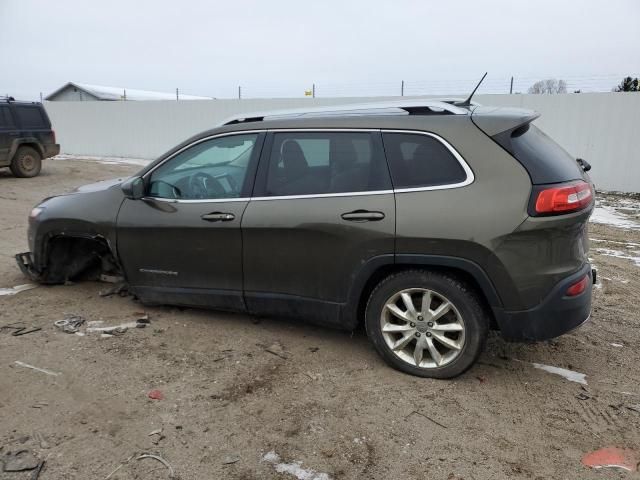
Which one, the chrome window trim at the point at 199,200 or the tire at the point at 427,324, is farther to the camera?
the chrome window trim at the point at 199,200

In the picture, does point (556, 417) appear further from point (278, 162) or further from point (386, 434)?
point (278, 162)

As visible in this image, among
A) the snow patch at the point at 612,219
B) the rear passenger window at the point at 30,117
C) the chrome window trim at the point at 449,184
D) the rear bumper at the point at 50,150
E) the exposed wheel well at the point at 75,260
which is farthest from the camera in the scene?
the rear bumper at the point at 50,150

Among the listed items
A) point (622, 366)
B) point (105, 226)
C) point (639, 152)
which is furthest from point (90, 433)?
point (639, 152)

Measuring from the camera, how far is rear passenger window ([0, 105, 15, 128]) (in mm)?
12570

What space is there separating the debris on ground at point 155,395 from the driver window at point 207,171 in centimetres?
149

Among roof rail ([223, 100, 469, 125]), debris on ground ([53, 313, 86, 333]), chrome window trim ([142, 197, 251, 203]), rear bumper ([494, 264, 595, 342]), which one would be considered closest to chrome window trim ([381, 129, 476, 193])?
roof rail ([223, 100, 469, 125])

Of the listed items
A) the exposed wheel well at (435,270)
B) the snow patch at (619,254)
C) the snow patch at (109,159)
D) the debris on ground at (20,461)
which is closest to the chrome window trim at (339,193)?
the exposed wheel well at (435,270)

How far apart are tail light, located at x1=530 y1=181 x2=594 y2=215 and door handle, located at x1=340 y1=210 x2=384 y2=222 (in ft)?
3.09

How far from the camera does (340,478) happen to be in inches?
98.4

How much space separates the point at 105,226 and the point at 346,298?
2.19m

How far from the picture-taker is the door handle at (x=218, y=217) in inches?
149

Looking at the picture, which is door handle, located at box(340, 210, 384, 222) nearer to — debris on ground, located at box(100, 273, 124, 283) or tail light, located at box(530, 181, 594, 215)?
tail light, located at box(530, 181, 594, 215)

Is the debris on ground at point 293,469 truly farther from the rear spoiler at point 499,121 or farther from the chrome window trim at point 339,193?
the rear spoiler at point 499,121

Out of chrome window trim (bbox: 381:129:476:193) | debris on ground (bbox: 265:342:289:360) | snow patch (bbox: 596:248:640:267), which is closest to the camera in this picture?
chrome window trim (bbox: 381:129:476:193)
